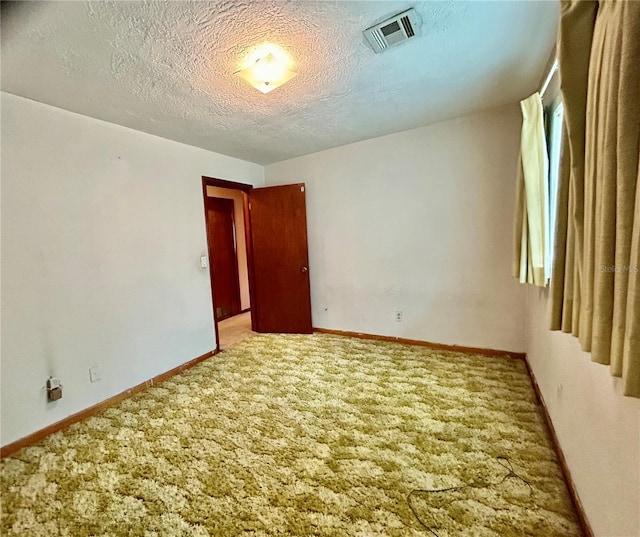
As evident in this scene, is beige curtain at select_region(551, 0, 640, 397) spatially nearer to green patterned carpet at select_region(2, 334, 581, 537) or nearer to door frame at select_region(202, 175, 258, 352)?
green patterned carpet at select_region(2, 334, 581, 537)

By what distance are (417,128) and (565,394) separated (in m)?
2.69

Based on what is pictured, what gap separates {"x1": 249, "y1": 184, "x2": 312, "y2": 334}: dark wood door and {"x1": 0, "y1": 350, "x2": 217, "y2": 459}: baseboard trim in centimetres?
122

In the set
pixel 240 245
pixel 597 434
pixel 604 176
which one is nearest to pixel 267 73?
pixel 604 176

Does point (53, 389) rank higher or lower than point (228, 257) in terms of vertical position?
lower

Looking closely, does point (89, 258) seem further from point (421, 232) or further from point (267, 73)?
point (421, 232)

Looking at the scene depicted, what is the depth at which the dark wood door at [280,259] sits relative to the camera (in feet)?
12.8

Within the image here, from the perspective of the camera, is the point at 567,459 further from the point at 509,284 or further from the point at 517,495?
the point at 509,284

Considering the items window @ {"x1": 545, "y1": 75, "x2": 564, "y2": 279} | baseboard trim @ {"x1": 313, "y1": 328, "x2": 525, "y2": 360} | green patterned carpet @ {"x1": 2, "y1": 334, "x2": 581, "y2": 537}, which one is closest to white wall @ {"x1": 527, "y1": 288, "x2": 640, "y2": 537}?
green patterned carpet @ {"x1": 2, "y1": 334, "x2": 581, "y2": 537}

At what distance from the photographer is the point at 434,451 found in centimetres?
175

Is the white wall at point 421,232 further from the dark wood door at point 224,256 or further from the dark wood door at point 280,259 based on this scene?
the dark wood door at point 224,256

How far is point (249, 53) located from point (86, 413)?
2.80 meters

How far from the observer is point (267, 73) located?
5.74 feet

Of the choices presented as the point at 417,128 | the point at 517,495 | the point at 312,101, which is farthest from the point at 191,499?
the point at 417,128

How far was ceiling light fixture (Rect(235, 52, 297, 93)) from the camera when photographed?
1701 mm
